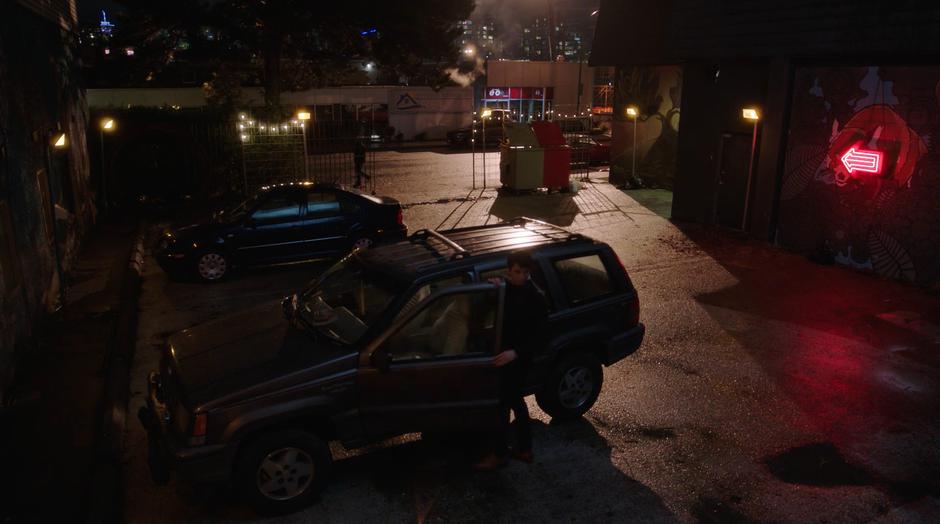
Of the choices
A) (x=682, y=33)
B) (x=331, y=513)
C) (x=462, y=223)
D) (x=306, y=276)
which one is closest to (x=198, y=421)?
(x=331, y=513)

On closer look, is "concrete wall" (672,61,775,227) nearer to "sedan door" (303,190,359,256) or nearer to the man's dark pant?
"sedan door" (303,190,359,256)

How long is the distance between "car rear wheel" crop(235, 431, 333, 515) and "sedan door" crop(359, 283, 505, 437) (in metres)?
0.47

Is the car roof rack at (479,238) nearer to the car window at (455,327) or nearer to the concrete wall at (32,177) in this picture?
the car window at (455,327)

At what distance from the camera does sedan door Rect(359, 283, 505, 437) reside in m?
5.25

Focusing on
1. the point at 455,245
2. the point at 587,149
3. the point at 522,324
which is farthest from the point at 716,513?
the point at 587,149

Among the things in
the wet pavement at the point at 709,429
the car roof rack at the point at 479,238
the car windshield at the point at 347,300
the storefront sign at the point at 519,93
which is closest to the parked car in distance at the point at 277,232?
the wet pavement at the point at 709,429

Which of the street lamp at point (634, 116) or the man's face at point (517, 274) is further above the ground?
the street lamp at point (634, 116)

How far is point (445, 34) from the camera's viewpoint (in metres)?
24.0

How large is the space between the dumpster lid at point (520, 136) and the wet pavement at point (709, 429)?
348 inches

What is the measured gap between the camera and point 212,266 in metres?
11.2

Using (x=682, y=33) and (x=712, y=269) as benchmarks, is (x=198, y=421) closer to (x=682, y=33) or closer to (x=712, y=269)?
(x=712, y=269)

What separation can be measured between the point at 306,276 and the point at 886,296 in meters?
9.51

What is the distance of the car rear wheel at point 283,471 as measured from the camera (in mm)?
4879

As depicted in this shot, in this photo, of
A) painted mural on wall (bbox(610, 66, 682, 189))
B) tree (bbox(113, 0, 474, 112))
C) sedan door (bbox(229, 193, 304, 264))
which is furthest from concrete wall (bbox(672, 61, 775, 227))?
tree (bbox(113, 0, 474, 112))
